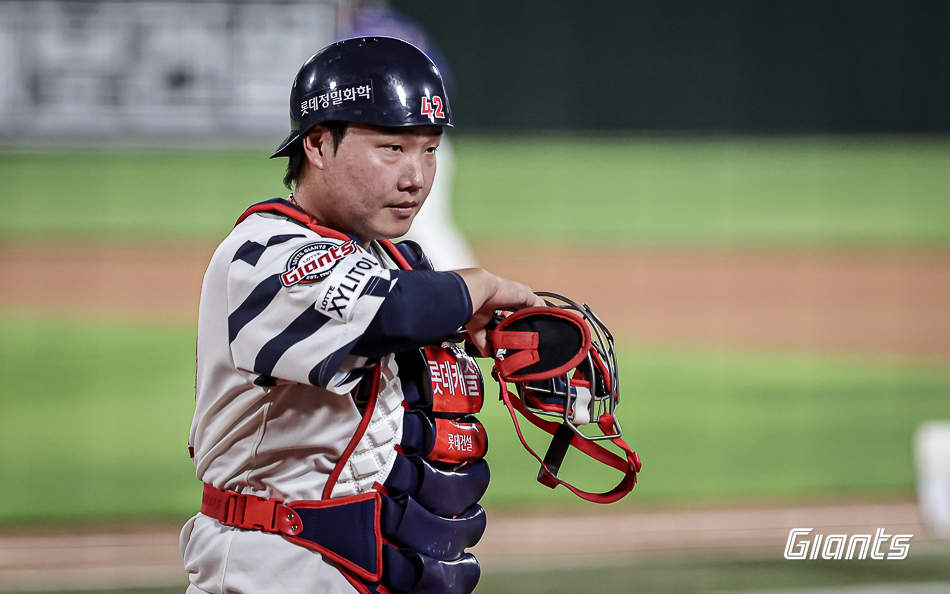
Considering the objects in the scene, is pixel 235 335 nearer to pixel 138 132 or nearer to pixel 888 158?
pixel 138 132

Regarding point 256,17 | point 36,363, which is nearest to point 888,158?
point 256,17

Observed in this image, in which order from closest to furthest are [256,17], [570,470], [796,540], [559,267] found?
[796,540]
[570,470]
[256,17]
[559,267]

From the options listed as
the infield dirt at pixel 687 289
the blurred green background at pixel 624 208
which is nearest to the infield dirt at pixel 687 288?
the infield dirt at pixel 687 289

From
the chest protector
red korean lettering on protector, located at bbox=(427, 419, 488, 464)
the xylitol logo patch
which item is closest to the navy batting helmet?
the chest protector

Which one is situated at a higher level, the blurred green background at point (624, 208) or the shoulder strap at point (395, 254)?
the shoulder strap at point (395, 254)

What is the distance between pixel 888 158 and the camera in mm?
15578

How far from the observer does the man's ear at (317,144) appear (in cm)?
147

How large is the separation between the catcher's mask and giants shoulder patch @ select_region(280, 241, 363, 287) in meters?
0.27

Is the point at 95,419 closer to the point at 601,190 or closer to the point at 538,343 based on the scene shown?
the point at 538,343

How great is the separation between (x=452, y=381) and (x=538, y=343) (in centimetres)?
15

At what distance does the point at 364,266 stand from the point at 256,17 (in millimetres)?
6320

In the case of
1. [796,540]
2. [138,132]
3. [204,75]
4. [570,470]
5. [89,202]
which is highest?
[204,75]

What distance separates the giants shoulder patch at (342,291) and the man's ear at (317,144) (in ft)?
0.75

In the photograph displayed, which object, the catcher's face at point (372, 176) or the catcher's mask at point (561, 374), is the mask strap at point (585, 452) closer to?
the catcher's mask at point (561, 374)
